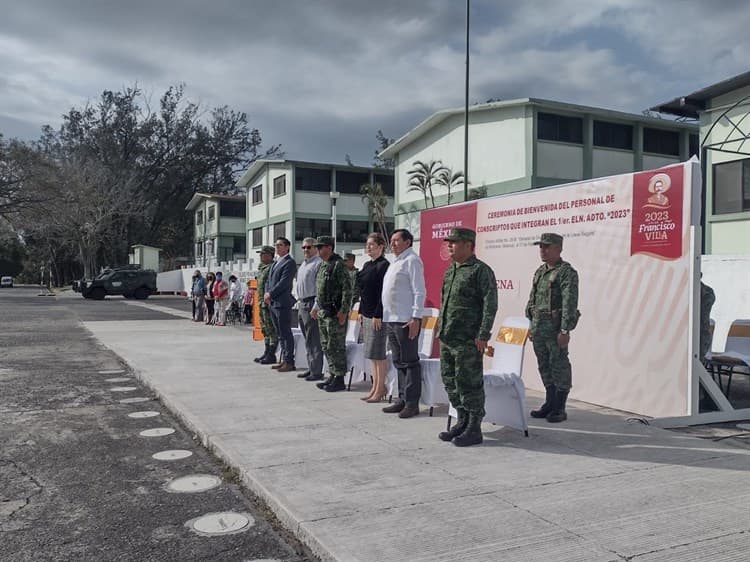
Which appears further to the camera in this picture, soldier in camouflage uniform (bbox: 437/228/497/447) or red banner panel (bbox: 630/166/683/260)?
red banner panel (bbox: 630/166/683/260)

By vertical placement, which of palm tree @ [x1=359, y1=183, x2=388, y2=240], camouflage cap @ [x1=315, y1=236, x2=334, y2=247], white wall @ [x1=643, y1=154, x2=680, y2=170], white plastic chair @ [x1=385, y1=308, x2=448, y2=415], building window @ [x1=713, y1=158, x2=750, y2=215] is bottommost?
white plastic chair @ [x1=385, y1=308, x2=448, y2=415]

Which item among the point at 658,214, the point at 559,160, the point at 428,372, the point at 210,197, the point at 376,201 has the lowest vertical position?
the point at 428,372

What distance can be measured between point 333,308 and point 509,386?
8.92ft

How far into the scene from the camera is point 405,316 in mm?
6504

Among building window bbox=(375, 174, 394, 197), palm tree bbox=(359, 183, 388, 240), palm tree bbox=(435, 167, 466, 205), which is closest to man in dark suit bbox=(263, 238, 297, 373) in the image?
palm tree bbox=(435, 167, 466, 205)

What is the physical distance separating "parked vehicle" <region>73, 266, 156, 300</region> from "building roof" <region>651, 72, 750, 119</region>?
28396mm

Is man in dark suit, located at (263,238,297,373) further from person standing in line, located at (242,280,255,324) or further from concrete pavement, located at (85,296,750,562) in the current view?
person standing in line, located at (242,280,255,324)

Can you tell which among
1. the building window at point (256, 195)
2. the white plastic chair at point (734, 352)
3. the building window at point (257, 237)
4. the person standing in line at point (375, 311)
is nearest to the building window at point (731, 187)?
the white plastic chair at point (734, 352)

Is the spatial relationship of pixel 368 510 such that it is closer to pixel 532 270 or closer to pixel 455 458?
pixel 455 458

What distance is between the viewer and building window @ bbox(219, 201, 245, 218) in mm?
49781

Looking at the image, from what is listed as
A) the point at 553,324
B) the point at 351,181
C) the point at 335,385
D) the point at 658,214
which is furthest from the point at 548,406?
the point at 351,181

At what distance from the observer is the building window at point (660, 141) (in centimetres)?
2820

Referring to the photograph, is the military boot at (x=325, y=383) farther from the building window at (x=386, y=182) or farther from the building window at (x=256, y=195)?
the building window at (x=256, y=195)

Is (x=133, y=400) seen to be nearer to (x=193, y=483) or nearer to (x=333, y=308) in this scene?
(x=333, y=308)
